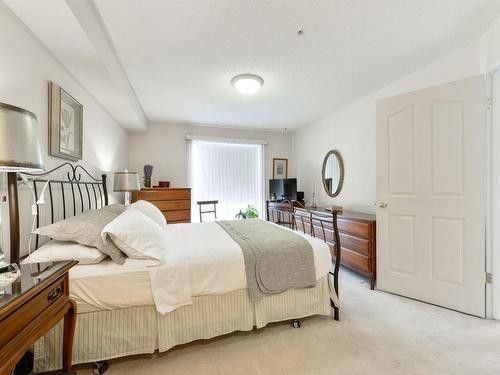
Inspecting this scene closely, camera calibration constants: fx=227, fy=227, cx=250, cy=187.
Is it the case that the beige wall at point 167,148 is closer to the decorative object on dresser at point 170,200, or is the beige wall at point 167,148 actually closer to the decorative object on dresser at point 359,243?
the decorative object on dresser at point 170,200

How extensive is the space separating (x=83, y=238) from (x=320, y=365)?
5.60 ft

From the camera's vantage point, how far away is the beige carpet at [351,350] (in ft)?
4.69

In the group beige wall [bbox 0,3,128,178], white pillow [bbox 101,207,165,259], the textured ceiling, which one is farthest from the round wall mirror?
beige wall [bbox 0,3,128,178]

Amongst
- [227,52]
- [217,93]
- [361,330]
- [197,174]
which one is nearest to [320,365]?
[361,330]

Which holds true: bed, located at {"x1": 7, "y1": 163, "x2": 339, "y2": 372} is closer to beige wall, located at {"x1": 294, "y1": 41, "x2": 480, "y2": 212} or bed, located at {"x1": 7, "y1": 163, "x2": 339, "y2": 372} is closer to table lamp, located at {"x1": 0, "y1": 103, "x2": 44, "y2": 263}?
table lamp, located at {"x1": 0, "y1": 103, "x2": 44, "y2": 263}

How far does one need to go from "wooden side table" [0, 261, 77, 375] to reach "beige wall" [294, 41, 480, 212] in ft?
10.9

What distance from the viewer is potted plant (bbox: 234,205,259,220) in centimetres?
487

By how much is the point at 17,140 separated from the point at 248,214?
4.16 m

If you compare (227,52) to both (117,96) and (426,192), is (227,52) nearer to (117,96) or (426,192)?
(117,96)

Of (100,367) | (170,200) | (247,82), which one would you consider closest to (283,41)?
(247,82)

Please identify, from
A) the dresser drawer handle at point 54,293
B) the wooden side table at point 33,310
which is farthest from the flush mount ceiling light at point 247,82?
the dresser drawer handle at point 54,293

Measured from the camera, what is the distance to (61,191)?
1955mm

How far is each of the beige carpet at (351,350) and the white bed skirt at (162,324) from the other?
110mm

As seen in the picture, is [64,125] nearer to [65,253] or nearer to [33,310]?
[65,253]
